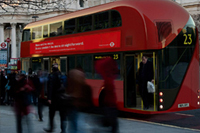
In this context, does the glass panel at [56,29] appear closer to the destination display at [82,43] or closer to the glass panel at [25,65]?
the destination display at [82,43]

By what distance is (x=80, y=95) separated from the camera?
261 inches

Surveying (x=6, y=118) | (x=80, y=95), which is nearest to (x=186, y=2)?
(x=6, y=118)

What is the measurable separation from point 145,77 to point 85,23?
3465mm

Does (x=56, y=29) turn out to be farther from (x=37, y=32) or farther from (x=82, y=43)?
(x=82, y=43)

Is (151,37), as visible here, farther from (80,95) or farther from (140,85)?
(80,95)

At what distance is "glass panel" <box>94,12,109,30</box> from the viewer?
1275cm

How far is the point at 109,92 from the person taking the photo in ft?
20.6

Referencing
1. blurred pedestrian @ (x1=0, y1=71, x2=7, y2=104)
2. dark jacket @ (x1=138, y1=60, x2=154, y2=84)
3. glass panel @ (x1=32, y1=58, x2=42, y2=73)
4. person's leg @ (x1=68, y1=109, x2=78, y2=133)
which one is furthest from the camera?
blurred pedestrian @ (x1=0, y1=71, x2=7, y2=104)

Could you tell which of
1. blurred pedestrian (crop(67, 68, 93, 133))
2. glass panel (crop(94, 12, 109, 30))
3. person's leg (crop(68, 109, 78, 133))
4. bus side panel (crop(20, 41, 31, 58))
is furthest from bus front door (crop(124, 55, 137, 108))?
bus side panel (crop(20, 41, 31, 58))

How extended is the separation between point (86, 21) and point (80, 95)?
24.1ft

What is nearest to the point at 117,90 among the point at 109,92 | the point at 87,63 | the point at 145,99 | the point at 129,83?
the point at 129,83

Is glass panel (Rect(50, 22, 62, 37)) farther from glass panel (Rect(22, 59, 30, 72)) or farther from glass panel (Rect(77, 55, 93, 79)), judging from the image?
glass panel (Rect(22, 59, 30, 72))

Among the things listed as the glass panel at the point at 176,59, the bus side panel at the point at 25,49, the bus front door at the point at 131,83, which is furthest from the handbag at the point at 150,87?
the bus side panel at the point at 25,49

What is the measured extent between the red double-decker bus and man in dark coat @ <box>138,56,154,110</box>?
5.5 inches
